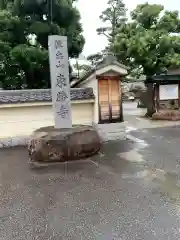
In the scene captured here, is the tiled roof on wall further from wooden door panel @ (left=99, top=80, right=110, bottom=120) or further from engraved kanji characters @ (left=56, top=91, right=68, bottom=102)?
engraved kanji characters @ (left=56, top=91, right=68, bottom=102)

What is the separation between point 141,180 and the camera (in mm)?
6227

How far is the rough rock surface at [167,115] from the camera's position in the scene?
50.3 ft

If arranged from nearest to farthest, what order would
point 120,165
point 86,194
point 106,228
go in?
point 106,228, point 86,194, point 120,165

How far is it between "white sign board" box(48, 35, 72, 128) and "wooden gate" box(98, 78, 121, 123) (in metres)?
2.62

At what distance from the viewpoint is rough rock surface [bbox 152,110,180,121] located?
15.3 m

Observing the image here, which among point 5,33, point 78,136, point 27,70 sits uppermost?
point 5,33

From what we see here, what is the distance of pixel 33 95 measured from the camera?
1075cm

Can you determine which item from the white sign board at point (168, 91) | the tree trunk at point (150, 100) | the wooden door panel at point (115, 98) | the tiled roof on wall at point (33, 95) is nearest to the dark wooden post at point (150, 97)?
the tree trunk at point (150, 100)

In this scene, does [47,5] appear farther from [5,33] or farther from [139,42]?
[139,42]

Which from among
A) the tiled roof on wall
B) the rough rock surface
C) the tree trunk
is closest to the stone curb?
the tiled roof on wall

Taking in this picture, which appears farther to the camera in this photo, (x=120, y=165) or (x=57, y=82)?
(x=57, y=82)

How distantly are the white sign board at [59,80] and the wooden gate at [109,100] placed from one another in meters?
2.62

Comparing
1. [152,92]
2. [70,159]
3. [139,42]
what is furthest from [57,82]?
[139,42]

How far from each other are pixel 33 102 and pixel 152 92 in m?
8.31
